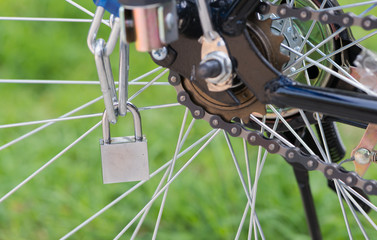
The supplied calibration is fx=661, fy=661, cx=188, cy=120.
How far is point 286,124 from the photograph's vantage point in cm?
114

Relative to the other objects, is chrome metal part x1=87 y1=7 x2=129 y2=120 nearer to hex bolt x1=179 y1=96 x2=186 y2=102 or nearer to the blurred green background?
hex bolt x1=179 y1=96 x2=186 y2=102

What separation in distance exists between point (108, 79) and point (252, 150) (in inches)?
43.7

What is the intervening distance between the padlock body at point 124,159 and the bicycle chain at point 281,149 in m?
0.11

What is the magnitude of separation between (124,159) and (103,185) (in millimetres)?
801

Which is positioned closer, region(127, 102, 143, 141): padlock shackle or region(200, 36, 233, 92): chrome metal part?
region(200, 36, 233, 92): chrome metal part

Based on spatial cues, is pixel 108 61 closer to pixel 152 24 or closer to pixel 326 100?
pixel 152 24

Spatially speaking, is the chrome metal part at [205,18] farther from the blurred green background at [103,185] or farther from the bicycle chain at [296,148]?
the blurred green background at [103,185]

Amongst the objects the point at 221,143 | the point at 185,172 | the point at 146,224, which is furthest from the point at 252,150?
the point at 146,224

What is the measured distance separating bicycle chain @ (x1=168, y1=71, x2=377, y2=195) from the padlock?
3.4 inches

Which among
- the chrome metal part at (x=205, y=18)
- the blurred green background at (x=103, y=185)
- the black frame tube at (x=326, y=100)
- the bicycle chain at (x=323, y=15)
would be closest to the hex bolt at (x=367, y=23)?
the bicycle chain at (x=323, y=15)

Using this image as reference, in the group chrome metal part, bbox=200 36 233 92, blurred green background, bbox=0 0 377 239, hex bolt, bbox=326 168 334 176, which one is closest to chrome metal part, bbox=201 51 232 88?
chrome metal part, bbox=200 36 233 92

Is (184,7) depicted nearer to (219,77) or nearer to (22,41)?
(219,77)

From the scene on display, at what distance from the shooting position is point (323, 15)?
1002 mm

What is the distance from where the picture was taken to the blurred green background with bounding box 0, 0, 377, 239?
1749 millimetres
